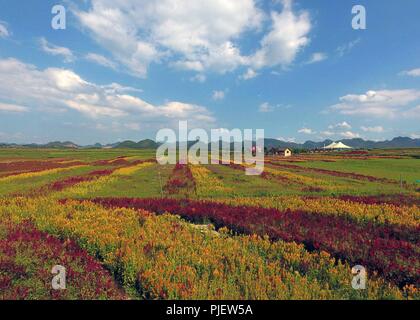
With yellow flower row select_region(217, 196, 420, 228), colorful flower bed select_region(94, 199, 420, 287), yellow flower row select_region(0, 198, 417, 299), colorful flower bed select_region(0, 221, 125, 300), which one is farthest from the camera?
yellow flower row select_region(217, 196, 420, 228)

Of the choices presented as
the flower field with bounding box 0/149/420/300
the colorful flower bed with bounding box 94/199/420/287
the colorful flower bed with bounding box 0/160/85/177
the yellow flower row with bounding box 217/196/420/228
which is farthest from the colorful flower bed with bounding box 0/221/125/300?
the colorful flower bed with bounding box 0/160/85/177

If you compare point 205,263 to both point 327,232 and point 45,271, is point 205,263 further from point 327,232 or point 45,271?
point 327,232

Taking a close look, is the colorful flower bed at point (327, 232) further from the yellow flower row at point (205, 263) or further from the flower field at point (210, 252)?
the yellow flower row at point (205, 263)

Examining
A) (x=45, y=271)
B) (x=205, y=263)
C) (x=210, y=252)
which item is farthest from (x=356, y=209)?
(x=45, y=271)

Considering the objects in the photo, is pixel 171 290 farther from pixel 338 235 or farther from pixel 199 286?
pixel 338 235

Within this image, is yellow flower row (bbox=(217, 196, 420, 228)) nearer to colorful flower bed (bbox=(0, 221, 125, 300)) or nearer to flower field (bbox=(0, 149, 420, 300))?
flower field (bbox=(0, 149, 420, 300))

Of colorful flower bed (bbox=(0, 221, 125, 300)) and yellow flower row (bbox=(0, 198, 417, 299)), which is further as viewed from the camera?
yellow flower row (bbox=(0, 198, 417, 299))
